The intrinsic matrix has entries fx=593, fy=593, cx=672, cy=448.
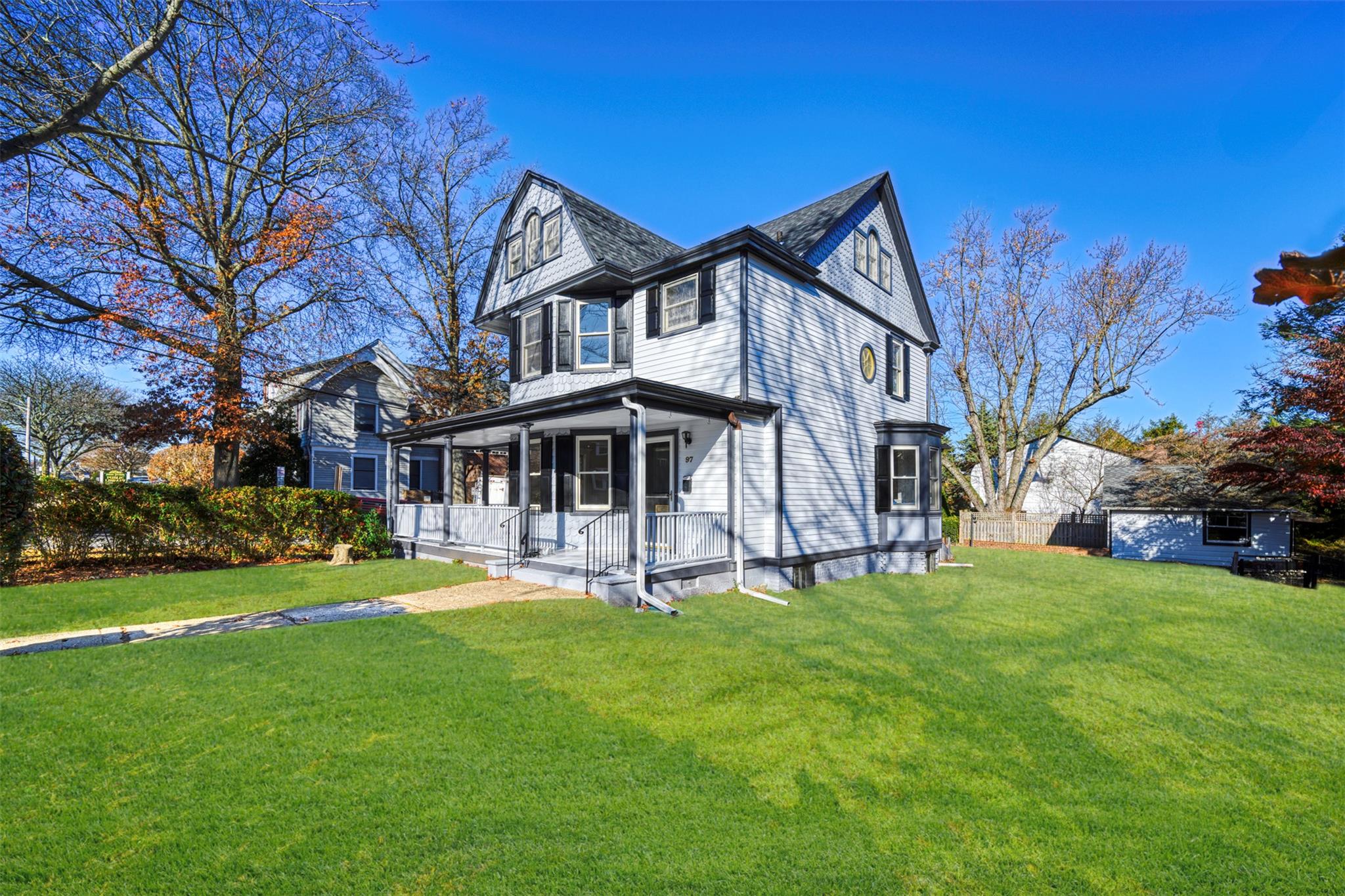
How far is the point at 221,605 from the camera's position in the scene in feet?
28.6

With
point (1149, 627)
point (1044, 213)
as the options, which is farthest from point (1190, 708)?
point (1044, 213)

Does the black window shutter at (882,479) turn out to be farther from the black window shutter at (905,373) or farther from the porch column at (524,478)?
the porch column at (524,478)

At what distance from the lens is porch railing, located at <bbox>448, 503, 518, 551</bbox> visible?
12438mm

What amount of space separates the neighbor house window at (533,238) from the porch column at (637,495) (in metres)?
7.39

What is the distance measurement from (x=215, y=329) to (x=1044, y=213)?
99.2ft

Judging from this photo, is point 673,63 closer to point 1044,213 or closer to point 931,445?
point 931,445

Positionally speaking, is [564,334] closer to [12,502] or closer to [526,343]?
[526,343]

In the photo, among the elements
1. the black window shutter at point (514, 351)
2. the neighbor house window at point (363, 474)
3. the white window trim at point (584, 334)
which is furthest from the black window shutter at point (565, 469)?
the neighbor house window at point (363, 474)

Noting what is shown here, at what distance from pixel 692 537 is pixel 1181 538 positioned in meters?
19.5

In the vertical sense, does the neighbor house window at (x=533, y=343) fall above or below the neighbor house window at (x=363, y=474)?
above

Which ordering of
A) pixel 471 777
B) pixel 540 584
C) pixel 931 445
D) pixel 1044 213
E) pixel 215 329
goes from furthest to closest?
pixel 1044 213 < pixel 215 329 < pixel 931 445 < pixel 540 584 < pixel 471 777

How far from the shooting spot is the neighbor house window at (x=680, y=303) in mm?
11812

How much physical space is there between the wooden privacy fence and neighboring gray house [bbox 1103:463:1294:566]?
1832 millimetres

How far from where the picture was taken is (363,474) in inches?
1043
